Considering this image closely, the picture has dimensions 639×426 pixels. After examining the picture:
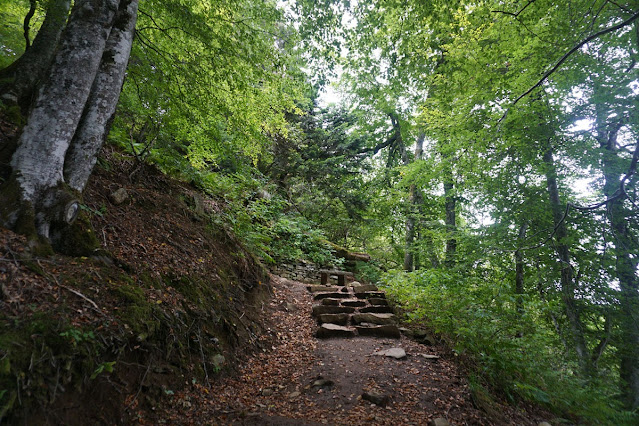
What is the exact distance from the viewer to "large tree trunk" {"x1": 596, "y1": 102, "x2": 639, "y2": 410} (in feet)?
15.3

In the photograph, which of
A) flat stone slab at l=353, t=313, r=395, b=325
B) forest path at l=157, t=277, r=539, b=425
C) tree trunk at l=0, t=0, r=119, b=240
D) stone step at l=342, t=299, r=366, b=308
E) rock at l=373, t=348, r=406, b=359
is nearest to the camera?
tree trunk at l=0, t=0, r=119, b=240

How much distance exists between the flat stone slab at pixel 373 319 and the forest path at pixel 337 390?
2.02ft

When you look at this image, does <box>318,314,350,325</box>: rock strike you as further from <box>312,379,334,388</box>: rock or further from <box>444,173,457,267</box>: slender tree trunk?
<box>444,173,457,267</box>: slender tree trunk

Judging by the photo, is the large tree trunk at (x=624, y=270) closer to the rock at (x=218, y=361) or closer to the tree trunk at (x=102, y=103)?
the rock at (x=218, y=361)

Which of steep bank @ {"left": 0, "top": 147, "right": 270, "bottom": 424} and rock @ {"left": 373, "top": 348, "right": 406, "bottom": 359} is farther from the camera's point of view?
rock @ {"left": 373, "top": 348, "right": 406, "bottom": 359}

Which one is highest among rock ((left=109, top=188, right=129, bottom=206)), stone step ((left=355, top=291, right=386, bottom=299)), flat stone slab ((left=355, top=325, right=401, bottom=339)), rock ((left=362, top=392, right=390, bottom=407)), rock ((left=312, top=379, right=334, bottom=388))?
rock ((left=109, top=188, right=129, bottom=206))

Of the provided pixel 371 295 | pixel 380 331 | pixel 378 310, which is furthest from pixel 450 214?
pixel 380 331

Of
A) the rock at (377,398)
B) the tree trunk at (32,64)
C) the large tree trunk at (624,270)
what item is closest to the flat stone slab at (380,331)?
the rock at (377,398)

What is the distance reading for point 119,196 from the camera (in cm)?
406

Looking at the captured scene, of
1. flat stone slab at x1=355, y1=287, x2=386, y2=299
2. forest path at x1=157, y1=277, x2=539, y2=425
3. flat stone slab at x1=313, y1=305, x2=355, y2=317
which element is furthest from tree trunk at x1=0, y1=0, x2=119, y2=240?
flat stone slab at x1=355, y1=287, x2=386, y2=299

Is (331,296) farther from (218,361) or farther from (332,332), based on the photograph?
(218,361)

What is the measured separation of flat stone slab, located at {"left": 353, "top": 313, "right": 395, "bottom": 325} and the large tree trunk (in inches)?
145

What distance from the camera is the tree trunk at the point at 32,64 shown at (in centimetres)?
393

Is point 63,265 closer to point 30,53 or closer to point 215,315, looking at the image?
point 215,315
